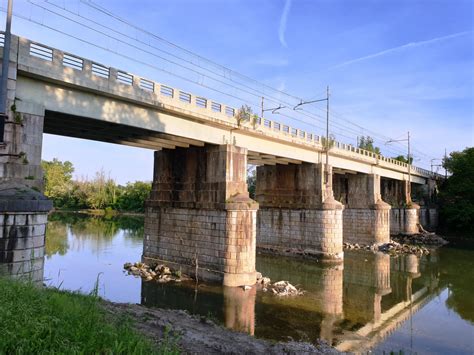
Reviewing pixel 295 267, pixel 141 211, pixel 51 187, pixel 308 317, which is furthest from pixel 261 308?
pixel 51 187

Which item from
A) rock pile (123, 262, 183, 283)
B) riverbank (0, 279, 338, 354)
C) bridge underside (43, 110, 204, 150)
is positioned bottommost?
rock pile (123, 262, 183, 283)

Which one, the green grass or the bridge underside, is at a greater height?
the bridge underside

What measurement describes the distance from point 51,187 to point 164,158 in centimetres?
8526

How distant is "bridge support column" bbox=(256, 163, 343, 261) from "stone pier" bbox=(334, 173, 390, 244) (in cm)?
1132

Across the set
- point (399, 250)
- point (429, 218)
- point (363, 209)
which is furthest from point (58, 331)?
point (429, 218)

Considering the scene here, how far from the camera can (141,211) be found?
89.9 meters

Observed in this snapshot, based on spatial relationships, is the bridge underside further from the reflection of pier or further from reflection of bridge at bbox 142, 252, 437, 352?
the reflection of pier

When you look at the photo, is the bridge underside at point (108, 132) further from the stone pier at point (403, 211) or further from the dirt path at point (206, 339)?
the stone pier at point (403, 211)

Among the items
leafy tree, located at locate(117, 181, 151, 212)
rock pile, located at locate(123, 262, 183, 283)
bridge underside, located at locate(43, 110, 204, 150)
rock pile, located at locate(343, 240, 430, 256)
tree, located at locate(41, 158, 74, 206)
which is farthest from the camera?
tree, located at locate(41, 158, 74, 206)

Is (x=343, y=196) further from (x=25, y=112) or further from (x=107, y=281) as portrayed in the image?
(x=25, y=112)

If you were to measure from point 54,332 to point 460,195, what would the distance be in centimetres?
6111

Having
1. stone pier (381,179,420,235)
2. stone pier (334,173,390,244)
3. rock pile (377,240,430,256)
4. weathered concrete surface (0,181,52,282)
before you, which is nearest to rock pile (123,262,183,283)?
weathered concrete surface (0,181,52,282)

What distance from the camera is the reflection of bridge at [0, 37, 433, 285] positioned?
14.0m

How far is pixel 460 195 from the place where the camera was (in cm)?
5494
